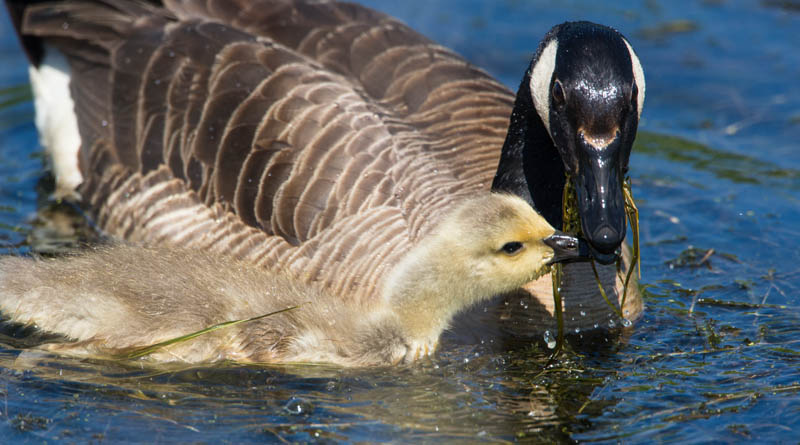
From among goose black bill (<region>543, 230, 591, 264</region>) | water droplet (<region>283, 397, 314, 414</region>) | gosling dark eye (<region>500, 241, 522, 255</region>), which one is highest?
goose black bill (<region>543, 230, 591, 264</region>)

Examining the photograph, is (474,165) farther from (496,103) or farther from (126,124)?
(126,124)

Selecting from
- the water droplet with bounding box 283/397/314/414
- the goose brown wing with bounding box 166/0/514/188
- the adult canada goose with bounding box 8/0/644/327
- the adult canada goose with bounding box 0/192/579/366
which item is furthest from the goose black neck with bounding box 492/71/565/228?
the water droplet with bounding box 283/397/314/414

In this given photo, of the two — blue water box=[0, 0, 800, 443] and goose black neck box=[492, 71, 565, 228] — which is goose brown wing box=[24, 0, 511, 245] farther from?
blue water box=[0, 0, 800, 443]

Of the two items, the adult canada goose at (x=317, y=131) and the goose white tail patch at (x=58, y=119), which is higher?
the adult canada goose at (x=317, y=131)

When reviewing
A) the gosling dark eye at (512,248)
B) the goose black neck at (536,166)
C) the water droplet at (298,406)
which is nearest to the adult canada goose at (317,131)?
the goose black neck at (536,166)

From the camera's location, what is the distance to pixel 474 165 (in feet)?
23.4

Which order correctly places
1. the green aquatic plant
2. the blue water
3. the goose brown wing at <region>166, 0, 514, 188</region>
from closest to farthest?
the blue water, the green aquatic plant, the goose brown wing at <region>166, 0, 514, 188</region>

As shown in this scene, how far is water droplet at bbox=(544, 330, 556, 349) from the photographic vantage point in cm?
667

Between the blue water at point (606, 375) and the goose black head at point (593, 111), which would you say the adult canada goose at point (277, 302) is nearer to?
the blue water at point (606, 375)

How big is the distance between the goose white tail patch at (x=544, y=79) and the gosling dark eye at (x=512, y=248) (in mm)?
854

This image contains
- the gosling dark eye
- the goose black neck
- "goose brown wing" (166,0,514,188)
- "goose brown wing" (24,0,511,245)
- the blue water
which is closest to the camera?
the blue water

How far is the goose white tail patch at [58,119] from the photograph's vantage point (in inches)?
352

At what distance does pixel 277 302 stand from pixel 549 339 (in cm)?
169

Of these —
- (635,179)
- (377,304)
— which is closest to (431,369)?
(377,304)
